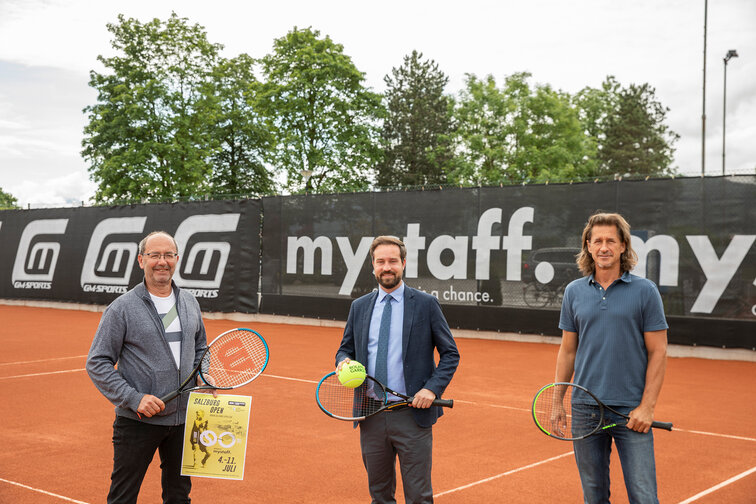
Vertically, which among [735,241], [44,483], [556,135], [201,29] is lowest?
[44,483]

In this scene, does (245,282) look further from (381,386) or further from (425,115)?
(425,115)

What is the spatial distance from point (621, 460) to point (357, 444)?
134 inches

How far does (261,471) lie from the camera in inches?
215

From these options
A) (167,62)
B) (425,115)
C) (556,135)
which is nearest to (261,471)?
(167,62)

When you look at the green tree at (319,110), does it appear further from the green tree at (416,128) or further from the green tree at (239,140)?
the green tree at (416,128)

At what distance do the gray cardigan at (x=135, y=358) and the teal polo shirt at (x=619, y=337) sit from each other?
1.96 meters

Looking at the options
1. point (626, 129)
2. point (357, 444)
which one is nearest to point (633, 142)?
point (626, 129)

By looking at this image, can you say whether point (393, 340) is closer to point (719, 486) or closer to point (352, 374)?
point (352, 374)

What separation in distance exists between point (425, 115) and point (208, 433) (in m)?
48.2

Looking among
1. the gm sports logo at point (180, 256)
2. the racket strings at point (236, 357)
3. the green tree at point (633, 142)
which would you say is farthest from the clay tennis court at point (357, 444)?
the green tree at point (633, 142)

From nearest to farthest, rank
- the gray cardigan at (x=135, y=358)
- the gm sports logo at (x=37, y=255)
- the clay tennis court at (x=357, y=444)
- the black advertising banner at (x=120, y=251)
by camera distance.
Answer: the gray cardigan at (x=135, y=358)
the clay tennis court at (x=357, y=444)
the black advertising banner at (x=120, y=251)
the gm sports logo at (x=37, y=255)

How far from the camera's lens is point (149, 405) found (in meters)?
3.25

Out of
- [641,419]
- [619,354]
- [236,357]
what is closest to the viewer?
[641,419]

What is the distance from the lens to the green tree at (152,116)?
35.2 meters
